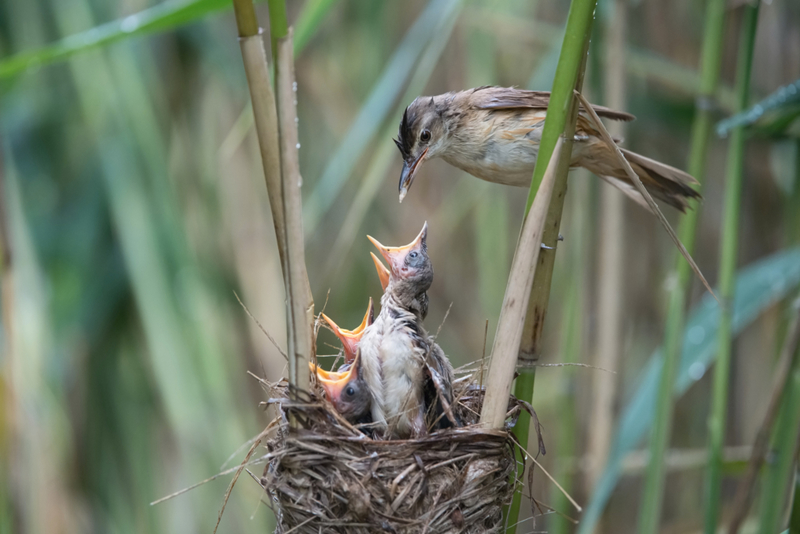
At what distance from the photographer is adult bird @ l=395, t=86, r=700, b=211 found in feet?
4.13

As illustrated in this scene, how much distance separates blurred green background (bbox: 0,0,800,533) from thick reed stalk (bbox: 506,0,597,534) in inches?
30.7

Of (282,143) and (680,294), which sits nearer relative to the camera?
(282,143)

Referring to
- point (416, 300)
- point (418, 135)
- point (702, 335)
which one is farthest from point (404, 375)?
point (702, 335)

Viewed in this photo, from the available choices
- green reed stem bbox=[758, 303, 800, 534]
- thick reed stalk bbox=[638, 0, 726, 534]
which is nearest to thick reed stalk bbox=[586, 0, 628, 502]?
thick reed stalk bbox=[638, 0, 726, 534]

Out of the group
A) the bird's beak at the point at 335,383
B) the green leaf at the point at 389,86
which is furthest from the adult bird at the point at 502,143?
the bird's beak at the point at 335,383

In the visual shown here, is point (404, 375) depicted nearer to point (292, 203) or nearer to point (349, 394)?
point (349, 394)

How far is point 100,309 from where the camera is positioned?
90.4 inches

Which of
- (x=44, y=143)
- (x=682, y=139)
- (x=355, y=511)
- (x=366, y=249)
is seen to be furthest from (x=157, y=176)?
(x=682, y=139)

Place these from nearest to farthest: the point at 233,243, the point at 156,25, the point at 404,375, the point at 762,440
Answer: the point at 156,25 → the point at 762,440 → the point at 404,375 → the point at 233,243

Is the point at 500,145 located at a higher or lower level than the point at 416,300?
higher

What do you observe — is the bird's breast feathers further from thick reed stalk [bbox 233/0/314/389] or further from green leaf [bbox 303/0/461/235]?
thick reed stalk [bbox 233/0/314/389]

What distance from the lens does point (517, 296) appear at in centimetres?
77

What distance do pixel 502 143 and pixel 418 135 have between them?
6.8 inches

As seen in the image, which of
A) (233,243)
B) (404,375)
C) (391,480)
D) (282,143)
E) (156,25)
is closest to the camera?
(282,143)
